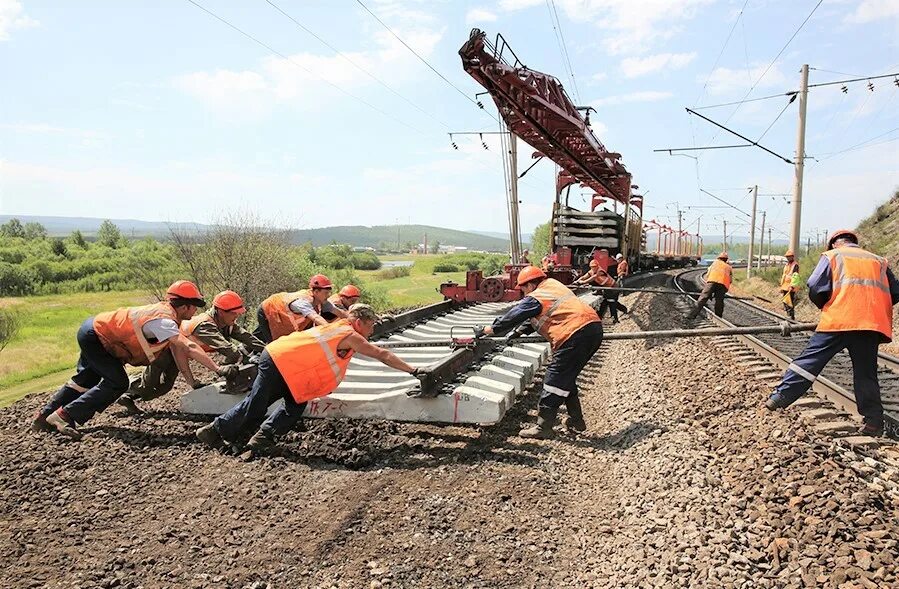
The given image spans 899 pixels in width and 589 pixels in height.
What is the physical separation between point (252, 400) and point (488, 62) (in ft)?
21.2

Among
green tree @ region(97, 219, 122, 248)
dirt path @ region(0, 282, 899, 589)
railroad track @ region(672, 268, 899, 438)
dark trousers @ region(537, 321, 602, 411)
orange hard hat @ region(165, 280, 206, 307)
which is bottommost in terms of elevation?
dirt path @ region(0, 282, 899, 589)

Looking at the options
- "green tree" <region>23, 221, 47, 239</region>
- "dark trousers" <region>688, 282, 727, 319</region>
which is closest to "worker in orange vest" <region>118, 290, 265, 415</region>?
"dark trousers" <region>688, 282, 727, 319</region>

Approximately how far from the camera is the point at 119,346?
4.98 metres

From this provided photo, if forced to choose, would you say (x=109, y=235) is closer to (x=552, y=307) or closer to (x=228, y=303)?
(x=228, y=303)

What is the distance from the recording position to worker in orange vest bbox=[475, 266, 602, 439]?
4863 mm

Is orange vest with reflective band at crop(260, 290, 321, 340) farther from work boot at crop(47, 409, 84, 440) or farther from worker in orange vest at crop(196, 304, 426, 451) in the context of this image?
work boot at crop(47, 409, 84, 440)

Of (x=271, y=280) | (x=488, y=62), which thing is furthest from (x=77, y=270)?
(x=488, y=62)

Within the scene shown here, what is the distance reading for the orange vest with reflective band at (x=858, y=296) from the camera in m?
4.26

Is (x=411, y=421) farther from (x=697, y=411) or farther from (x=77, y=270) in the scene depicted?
(x=77, y=270)

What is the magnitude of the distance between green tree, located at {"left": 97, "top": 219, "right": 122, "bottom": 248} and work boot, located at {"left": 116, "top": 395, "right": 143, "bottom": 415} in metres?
67.1

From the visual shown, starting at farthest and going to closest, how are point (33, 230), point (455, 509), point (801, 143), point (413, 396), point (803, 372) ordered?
point (33, 230), point (801, 143), point (413, 396), point (803, 372), point (455, 509)

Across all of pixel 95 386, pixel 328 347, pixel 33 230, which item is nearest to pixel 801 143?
pixel 328 347

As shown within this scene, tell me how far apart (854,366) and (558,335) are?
7.12 ft

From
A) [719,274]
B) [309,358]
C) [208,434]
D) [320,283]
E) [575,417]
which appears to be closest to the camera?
[309,358]
